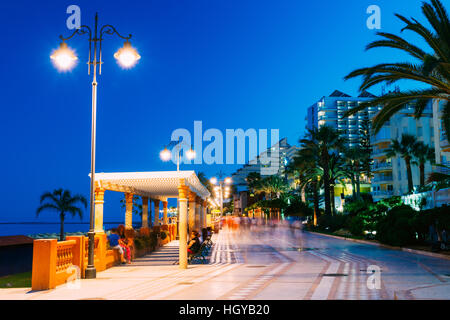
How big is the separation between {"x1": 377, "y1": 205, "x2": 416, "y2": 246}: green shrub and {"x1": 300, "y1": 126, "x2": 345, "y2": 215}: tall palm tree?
71.6ft

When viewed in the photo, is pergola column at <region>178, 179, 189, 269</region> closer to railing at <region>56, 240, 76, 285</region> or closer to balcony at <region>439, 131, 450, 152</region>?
railing at <region>56, 240, 76, 285</region>

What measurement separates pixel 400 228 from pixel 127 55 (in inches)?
703

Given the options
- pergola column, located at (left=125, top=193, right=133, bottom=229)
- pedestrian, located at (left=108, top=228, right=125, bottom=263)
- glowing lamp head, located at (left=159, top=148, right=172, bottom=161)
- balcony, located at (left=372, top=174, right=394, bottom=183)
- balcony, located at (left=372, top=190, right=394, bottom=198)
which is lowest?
pedestrian, located at (left=108, top=228, right=125, bottom=263)

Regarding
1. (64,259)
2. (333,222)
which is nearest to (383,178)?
(333,222)

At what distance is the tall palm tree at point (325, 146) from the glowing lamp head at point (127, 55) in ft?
120

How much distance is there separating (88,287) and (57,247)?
1.61 metres

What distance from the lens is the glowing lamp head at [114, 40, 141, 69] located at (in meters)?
12.8

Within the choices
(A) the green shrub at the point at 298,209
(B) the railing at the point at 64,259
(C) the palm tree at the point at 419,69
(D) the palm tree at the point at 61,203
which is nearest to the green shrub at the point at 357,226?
(C) the palm tree at the point at 419,69

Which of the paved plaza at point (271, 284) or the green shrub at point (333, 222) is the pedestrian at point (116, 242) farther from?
the green shrub at point (333, 222)

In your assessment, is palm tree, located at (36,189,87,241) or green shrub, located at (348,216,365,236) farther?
palm tree, located at (36,189,87,241)

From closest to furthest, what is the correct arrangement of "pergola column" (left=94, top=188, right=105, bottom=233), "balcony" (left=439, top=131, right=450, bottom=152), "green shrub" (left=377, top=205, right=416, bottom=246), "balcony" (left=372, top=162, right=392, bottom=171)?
"pergola column" (left=94, top=188, right=105, bottom=233) → "green shrub" (left=377, top=205, right=416, bottom=246) → "balcony" (left=439, top=131, right=450, bottom=152) → "balcony" (left=372, top=162, right=392, bottom=171)

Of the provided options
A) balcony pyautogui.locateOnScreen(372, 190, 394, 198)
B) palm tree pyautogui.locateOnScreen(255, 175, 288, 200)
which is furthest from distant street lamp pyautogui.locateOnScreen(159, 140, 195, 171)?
palm tree pyautogui.locateOnScreen(255, 175, 288, 200)

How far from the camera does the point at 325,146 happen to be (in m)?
47.8

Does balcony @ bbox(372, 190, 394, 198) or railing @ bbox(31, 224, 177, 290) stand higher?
balcony @ bbox(372, 190, 394, 198)
